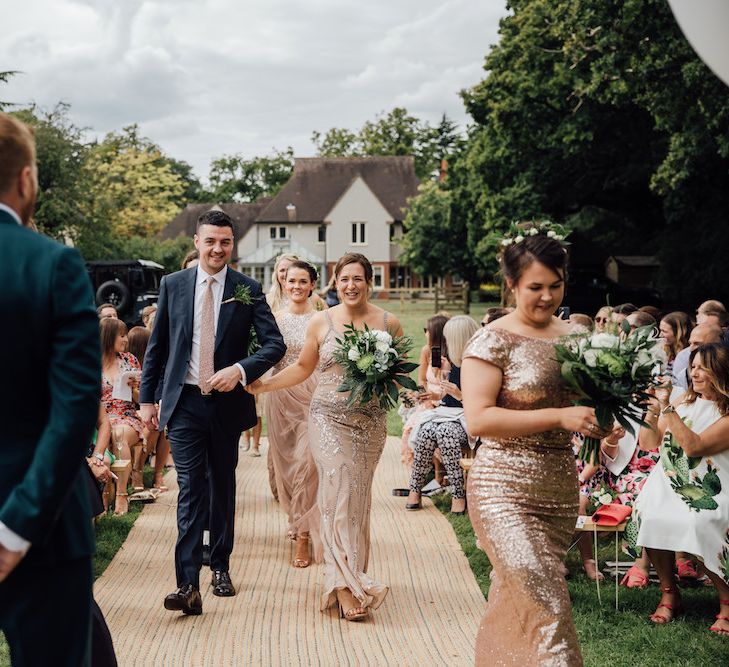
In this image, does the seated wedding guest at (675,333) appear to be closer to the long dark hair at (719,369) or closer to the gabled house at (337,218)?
the long dark hair at (719,369)

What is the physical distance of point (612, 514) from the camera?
292 inches

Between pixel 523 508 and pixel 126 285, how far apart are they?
984 inches

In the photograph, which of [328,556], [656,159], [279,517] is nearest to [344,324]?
[328,556]

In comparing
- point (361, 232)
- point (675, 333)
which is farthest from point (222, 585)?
point (361, 232)

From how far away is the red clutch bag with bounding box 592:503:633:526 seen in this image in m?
7.39

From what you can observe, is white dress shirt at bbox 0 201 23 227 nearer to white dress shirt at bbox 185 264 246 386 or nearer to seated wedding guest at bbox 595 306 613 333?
seated wedding guest at bbox 595 306 613 333

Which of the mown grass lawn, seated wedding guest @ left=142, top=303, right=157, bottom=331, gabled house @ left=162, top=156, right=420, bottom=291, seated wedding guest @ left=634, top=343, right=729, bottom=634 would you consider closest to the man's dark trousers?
the mown grass lawn

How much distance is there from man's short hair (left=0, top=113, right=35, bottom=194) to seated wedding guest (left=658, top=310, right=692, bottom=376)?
9.28 m

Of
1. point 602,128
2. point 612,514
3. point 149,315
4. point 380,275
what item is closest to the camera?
point 612,514

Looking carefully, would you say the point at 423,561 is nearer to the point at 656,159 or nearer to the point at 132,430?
the point at 132,430

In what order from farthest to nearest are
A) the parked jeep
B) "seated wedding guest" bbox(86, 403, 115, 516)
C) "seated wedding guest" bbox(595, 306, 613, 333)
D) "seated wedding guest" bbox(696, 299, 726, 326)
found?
1. the parked jeep
2. "seated wedding guest" bbox(696, 299, 726, 326)
3. "seated wedding guest" bbox(86, 403, 115, 516)
4. "seated wedding guest" bbox(595, 306, 613, 333)

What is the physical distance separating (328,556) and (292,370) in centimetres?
140

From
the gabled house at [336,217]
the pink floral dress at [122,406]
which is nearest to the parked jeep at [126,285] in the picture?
Result: the pink floral dress at [122,406]

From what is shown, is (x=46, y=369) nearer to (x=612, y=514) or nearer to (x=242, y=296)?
(x=242, y=296)
